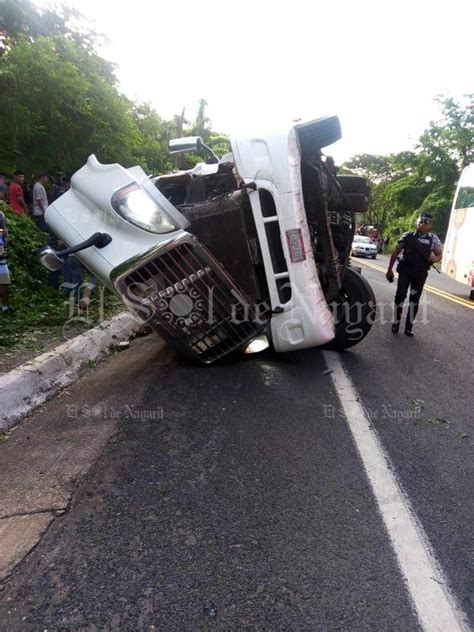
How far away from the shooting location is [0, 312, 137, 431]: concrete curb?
131 inches

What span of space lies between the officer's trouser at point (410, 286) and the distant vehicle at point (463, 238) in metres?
4.38

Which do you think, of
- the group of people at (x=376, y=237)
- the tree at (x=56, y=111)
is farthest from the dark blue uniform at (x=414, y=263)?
the group of people at (x=376, y=237)

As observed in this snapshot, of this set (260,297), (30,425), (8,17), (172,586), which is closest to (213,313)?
(260,297)

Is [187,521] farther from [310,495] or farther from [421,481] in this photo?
[421,481]

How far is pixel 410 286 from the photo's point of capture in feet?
20.9

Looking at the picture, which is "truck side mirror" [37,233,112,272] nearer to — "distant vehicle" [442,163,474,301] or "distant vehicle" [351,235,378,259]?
"distant vehicle" [442,163,474,301]

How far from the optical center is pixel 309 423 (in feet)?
10.7

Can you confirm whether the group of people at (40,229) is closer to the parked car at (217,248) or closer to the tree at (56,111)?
the tree at (56,111)

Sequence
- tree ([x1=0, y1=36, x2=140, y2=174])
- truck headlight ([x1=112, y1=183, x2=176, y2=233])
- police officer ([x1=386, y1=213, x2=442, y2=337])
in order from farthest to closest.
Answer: tree ([x1=0, y1=36, x2=140, y2=174]) < police officer ([x1=386, y1=213, x2=442, y2=337]) < truck headlight ([x1=112, y1=183, x2=176, y2=233])

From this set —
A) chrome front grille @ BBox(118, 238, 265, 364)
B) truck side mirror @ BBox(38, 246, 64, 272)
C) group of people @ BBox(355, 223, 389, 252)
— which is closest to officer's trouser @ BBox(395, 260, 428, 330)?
chrome front grille @ BBox(118, 238, 265, 364)

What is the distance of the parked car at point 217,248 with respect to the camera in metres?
3.57

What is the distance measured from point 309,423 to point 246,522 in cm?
119

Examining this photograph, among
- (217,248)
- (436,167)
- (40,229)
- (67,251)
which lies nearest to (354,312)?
(217,248)

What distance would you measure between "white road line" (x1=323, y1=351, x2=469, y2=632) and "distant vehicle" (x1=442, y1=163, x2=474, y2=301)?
8.22 meters
